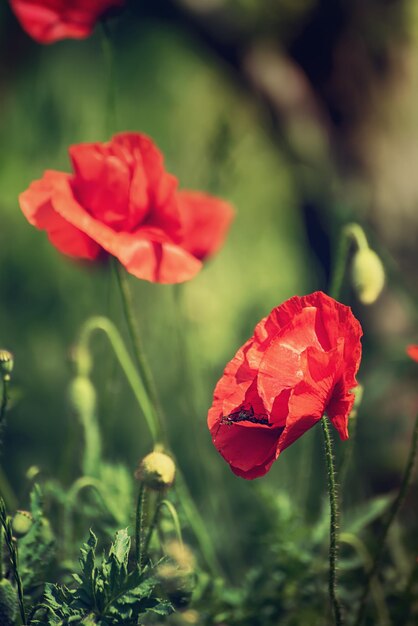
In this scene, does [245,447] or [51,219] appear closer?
[245,447]

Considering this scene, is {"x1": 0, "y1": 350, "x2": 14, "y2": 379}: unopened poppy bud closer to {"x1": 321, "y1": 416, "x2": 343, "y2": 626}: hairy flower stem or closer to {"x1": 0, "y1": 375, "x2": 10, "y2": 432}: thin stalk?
{"x1": 0, "y1": 375, "x2": 10, "y2": 432}: thin stalk

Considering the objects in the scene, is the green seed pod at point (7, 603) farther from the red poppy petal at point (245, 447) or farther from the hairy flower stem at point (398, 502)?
the hairy flower stem at point (398, 502)

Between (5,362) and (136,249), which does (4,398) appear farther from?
(136,249)

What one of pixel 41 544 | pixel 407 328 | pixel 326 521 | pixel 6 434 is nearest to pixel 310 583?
pixel 326 521

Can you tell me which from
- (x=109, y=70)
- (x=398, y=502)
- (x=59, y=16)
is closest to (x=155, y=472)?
(x=398, y=502)

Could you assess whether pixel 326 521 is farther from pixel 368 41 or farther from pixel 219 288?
pixel 219 288

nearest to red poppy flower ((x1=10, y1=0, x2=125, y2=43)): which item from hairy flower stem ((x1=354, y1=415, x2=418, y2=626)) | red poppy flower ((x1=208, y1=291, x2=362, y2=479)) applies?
red poppy flower ((x1=208, y1=291, x2=362, y2=479))
